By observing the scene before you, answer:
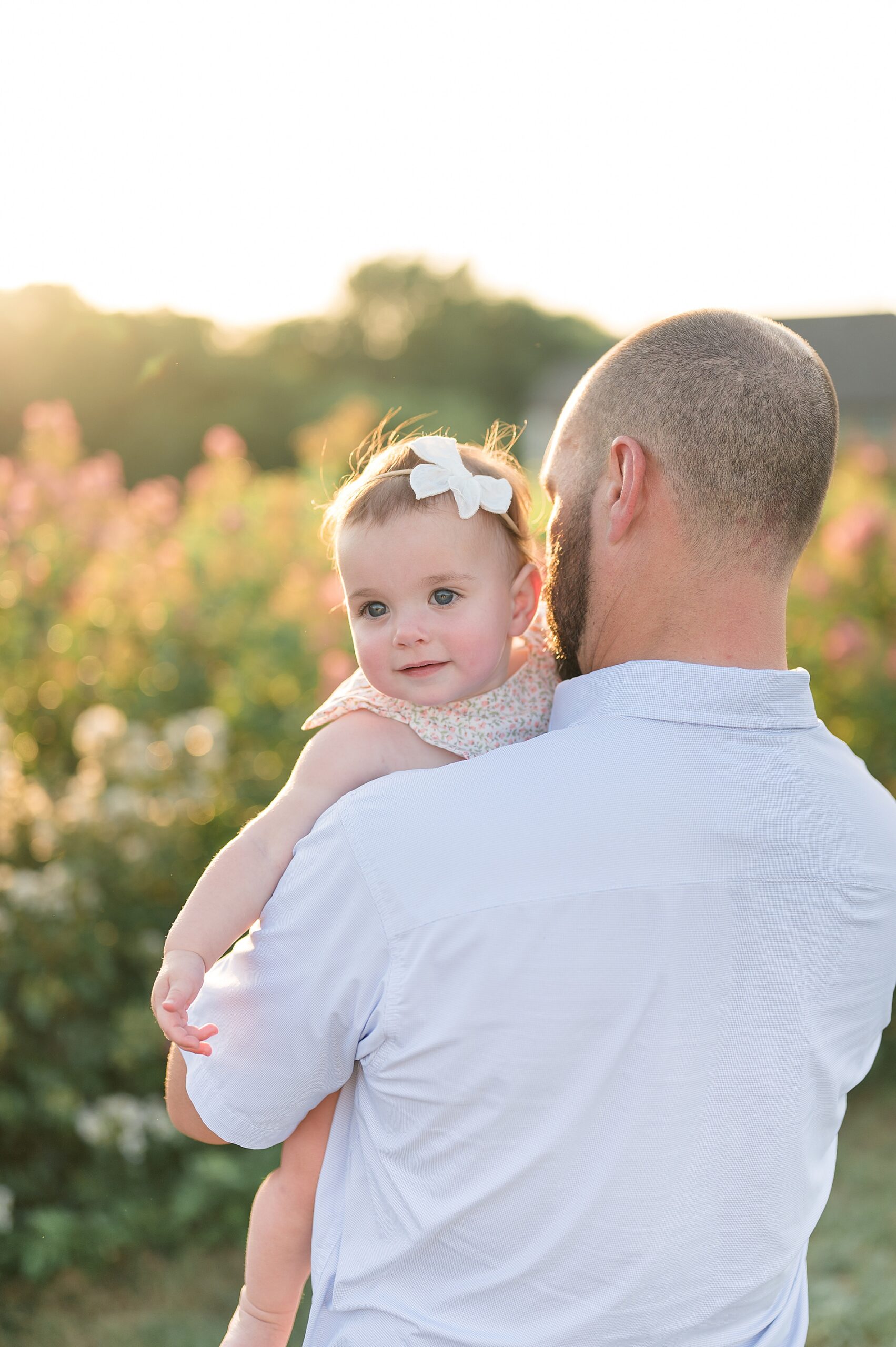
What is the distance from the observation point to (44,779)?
4.42m

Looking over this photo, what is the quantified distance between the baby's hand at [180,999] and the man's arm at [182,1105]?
75mm

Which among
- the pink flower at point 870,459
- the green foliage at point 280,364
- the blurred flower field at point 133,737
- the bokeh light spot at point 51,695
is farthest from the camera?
the green foliage at point 280,364

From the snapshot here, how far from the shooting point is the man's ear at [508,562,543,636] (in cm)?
184

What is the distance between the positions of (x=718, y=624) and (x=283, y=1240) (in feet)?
3.34

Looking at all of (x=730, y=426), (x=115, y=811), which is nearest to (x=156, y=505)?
(x=115, y=811)

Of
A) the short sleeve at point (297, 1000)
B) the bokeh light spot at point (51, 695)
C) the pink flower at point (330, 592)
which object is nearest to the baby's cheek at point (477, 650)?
the short sleeve at point (297, 1000)

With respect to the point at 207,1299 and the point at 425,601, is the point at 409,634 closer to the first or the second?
the point at 425,601

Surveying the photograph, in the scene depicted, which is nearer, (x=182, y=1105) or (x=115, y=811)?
(x=182, y=1105)

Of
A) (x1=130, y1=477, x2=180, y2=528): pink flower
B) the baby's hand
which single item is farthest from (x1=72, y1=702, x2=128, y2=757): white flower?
the baby's hand

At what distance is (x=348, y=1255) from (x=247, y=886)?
17.6 inches

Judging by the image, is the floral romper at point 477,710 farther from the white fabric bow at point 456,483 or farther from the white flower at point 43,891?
the white flower at point 43,891

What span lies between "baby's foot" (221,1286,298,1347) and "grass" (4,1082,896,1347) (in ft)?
6.79

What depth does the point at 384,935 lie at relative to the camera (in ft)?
4.19

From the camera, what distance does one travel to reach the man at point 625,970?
49.0 inches
